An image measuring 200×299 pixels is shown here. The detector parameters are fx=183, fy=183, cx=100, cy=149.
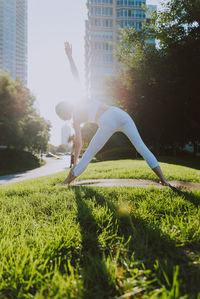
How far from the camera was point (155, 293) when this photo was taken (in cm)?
97

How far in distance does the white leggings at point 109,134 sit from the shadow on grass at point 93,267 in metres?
1.23

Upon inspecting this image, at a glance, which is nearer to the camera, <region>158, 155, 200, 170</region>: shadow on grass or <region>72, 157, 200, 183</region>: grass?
<region>72, 157, 200, 183</region>: grass

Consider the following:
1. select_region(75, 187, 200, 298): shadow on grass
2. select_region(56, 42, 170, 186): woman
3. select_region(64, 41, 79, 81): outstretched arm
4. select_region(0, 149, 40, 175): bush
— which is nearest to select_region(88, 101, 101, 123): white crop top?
select_region(56, 42, 170, 186): woman

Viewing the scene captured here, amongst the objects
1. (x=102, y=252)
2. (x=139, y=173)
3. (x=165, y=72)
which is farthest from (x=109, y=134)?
(x=165, y=72)

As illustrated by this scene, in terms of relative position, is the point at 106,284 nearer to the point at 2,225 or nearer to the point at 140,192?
the point at 2,225

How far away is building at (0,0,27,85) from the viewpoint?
107500mm

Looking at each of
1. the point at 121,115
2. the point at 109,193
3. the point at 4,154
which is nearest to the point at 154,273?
the point at 109,193

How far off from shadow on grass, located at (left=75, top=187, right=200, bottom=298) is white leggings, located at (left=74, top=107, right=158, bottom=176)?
1111 millimetres

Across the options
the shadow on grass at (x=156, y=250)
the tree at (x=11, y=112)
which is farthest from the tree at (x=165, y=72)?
the shadow on grass at (x=156, y=250)

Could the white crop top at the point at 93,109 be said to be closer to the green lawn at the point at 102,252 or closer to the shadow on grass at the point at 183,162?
the green lawn at the point at 102,252

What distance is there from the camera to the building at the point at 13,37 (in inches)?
4232

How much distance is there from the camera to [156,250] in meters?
1.45

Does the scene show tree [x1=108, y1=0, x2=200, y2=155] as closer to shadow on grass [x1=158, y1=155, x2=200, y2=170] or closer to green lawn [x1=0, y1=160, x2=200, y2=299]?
shadow on grass [x1=158, y1=155, x2=200, y2=170]

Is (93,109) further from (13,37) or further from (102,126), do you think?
(13,37)
